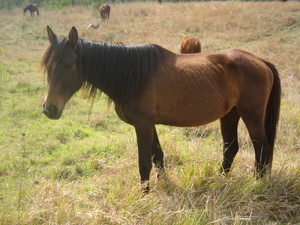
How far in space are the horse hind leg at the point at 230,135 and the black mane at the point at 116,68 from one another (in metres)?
1.34

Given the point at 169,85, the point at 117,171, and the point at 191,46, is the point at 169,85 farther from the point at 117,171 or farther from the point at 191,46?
the point at 191,46

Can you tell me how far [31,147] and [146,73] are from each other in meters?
2.81

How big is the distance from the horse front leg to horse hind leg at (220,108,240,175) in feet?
3.91

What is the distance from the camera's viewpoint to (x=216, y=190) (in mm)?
3061

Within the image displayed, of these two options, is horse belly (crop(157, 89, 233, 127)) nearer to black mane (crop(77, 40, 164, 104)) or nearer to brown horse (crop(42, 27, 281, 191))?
brown horse (crop(42, 27, 281, 191))

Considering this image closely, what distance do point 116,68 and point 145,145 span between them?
0.95m

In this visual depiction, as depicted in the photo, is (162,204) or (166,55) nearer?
(162,204)

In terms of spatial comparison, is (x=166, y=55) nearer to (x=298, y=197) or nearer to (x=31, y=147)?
(x=298, y=197)

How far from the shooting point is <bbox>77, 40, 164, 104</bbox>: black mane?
3.00 meters

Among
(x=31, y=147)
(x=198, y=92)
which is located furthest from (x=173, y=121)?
(x=31, y=147)

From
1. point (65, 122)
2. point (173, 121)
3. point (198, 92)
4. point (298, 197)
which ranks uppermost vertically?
point (198, 92)

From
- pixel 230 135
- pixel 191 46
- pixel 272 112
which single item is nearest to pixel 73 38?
pixel 230 135

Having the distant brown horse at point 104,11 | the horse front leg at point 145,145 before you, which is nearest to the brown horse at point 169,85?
the horse front leg at point 145,145

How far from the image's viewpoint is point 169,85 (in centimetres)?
315
